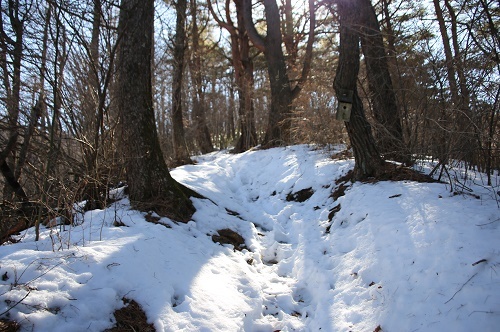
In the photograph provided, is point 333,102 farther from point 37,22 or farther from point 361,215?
point 37,22

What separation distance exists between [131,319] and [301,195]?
3898 millimetres

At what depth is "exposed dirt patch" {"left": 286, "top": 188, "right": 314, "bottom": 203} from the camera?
5.44 meters

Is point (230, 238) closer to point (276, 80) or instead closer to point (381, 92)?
point (381, 92)

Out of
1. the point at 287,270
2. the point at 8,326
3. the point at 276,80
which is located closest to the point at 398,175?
the point at 287,270

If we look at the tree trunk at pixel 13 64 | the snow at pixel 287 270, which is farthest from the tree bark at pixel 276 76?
the tree trunk at pixel 13 64

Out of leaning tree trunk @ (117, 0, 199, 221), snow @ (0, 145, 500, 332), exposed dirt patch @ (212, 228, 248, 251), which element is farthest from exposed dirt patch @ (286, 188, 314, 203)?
leaning tree trunk @ (117, 0, 199, 221)

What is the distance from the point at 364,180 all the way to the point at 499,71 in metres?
2.10

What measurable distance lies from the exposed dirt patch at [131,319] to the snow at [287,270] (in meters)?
0.05

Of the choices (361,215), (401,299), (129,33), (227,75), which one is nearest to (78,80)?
(129,33)

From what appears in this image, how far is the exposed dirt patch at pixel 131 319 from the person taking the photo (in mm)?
2044

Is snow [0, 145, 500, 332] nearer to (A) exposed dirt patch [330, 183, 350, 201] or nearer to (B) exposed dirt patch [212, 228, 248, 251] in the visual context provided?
(B) exposed dirt patch [212, 228, 248, 251]

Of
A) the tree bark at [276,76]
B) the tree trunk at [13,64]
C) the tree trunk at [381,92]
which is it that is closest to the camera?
the tree trunk at [13,64]

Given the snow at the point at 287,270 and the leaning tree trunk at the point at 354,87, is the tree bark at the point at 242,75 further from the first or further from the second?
the snow at the point at 287,270

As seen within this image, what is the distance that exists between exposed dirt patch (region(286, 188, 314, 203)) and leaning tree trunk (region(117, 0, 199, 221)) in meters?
2.12
